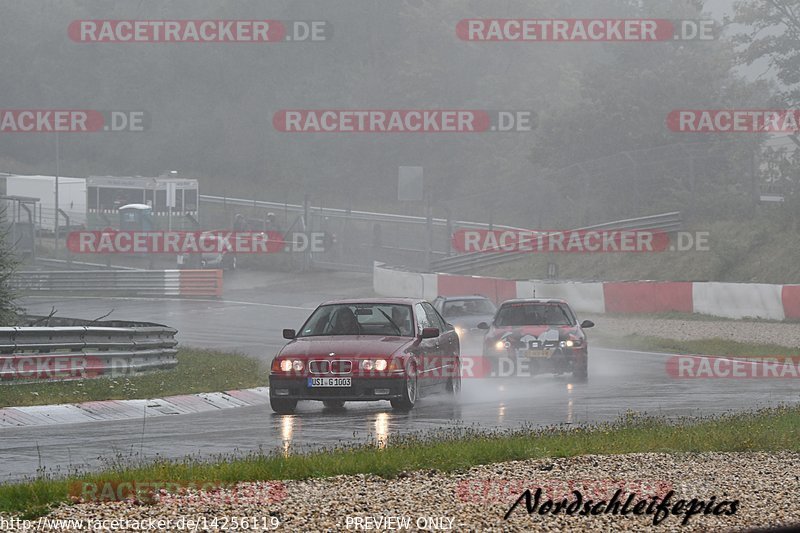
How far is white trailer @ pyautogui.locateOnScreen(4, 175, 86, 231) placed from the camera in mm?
61594

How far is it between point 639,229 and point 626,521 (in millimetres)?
37151

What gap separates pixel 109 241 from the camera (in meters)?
53.6

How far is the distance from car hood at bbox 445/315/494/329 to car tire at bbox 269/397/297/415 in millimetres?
10692

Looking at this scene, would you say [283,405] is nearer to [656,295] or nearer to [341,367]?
[341,367]

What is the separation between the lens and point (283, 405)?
15.4 metres

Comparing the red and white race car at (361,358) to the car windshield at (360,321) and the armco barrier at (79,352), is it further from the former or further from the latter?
the armco barrier at (79,352)

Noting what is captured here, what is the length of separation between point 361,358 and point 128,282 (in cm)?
3346

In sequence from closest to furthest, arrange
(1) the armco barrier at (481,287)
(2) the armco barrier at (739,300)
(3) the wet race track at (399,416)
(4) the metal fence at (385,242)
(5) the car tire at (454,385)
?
1. (3) the wet race track at (399,416)
2. (5) the car tire at (454,385)
3. (2) the armco barrier at (739,300)
4. (1) the armco barrier at (481,287)
5. (4) the metal fence at (385,242)

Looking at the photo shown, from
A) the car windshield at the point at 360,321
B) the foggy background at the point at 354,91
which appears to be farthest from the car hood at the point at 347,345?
the foggy background at the point at 354,91

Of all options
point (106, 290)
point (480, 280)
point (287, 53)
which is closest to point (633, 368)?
point (480, 280)

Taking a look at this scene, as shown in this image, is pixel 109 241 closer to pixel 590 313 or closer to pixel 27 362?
pixel 590 313

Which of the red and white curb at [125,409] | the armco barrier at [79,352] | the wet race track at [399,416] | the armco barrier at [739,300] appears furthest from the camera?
the armco barrier at [739,300]

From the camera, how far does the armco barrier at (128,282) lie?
46.8 metres

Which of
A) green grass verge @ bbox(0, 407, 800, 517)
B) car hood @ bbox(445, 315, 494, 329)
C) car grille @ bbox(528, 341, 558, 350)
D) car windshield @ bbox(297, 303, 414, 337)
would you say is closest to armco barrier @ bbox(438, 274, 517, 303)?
car hood @ bbox(445, 315, 494, 329)
